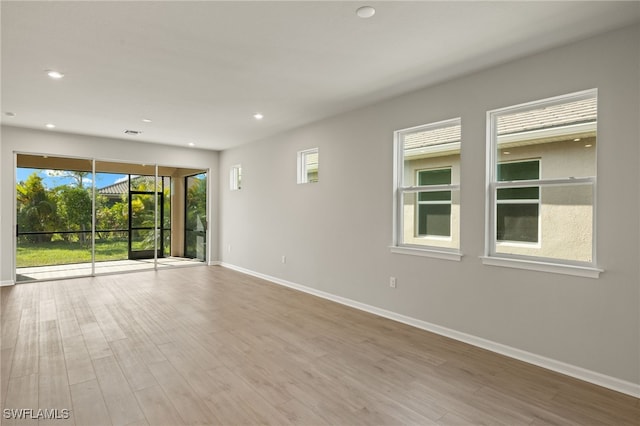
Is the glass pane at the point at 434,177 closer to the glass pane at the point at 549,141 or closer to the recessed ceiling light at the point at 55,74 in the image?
the glass pane at the point at 549,141

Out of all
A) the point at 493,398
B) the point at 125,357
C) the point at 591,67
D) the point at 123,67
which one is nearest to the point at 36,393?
the point at 125,357

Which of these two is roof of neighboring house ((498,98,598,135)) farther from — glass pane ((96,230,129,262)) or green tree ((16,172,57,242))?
green tree ((16,172,57,242))

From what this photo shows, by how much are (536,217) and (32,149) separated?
7.56 meters

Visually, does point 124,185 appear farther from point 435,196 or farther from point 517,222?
point 517,222

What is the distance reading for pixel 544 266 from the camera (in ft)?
9.50

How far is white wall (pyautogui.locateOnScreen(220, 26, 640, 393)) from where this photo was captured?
2527 mm

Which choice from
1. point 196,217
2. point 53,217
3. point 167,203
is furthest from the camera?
point 196,217

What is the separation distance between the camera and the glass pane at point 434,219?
3774 millimetres

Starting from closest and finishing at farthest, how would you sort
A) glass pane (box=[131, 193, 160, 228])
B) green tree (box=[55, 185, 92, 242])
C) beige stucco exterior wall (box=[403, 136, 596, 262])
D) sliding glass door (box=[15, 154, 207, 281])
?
beige stucco exterior wall (box=[403, 136, 596, 262]), sliding glass door (box=[15, 154, 207, 281]), green tree (box=[55, 185, 92, 242]), glass pane (box=[131, 193, 160, 228])

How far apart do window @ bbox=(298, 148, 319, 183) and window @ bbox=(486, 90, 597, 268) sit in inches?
110

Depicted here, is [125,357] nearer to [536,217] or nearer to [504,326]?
[504,326]

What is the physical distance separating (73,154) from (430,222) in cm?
639

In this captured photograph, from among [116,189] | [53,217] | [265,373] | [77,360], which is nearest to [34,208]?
[53,217]

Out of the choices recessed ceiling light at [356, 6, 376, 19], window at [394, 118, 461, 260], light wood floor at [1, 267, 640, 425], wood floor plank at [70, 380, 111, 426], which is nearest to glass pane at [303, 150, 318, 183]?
window at [394, 118, 461, 260]
